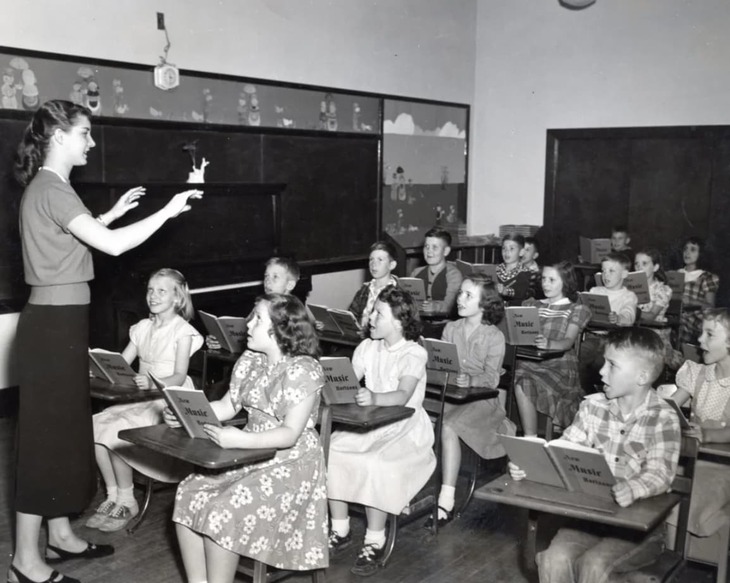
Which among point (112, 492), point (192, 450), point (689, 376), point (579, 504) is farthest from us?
point (112, 492)

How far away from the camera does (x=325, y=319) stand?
4570mm

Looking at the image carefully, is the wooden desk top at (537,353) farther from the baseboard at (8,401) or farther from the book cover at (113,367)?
the baseboard at (8,401)

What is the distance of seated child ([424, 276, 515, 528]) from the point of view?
357 centimetres

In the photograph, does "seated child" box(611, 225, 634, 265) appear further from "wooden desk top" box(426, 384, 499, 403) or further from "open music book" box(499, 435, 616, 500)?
"open music book" box(499, 435, 616, 500)

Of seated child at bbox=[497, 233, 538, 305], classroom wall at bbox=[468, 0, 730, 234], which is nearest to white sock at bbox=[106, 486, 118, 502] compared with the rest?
seated child at bbox=[497, 233, 538, 305]

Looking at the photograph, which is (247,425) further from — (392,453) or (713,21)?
(713,21)

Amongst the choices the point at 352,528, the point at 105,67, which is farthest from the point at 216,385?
the point at 105,67

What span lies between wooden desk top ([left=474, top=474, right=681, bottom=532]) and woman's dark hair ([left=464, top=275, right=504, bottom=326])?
1.65 metres

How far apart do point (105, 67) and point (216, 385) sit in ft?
8.48

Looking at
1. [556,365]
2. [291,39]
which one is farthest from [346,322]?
[291,39]

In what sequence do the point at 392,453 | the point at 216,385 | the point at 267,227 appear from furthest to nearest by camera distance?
1. the point at 267,227
2. the point at 216,385
3. the point at 392,453

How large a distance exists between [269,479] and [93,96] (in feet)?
12.1

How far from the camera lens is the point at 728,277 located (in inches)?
294

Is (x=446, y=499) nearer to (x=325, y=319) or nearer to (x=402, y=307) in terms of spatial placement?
(x=402, y=307)
